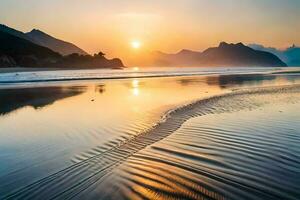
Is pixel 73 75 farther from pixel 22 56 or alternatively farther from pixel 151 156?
pixel 22 56

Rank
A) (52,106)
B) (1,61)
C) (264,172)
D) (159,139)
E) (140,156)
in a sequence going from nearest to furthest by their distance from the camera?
(264,172) < (140,156) < (159,139) < (52,106) < (1,61)

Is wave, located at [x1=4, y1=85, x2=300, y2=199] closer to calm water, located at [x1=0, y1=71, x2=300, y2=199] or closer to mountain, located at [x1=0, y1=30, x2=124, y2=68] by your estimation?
calm water, located at [x1=0, y1=71, x2=300, y2=199]

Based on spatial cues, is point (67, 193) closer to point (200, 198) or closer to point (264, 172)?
point (200, 198)

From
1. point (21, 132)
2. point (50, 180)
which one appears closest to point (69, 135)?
point (21, 132)

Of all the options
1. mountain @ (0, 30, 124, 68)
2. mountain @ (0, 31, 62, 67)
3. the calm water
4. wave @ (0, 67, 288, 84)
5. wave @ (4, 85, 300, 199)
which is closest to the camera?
wave @ (4, 85, 300, 199)

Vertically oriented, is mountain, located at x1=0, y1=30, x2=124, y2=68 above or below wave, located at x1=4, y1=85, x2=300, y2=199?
above

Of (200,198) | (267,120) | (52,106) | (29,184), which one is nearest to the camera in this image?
(200,198)

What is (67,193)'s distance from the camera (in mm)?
6457

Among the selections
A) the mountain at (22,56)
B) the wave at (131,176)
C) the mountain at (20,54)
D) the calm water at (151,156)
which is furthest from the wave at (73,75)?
the mountain at (22,56)

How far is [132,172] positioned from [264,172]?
351 centimetres

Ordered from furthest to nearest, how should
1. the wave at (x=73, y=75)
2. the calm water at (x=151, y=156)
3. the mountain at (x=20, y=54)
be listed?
the mountain at (x=20, y=54) < the wave at (x=73, y=75) < the calm water at (x=151, y=156)

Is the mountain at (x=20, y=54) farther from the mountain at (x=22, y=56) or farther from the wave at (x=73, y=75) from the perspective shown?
the wave at (x=73, y=75)

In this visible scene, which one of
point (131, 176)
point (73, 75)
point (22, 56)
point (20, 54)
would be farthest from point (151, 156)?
point (20, 54)

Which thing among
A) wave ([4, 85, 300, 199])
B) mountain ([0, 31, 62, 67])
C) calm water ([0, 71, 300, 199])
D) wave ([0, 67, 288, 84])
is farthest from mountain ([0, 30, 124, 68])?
wave ([4, 85, 300, 199])
